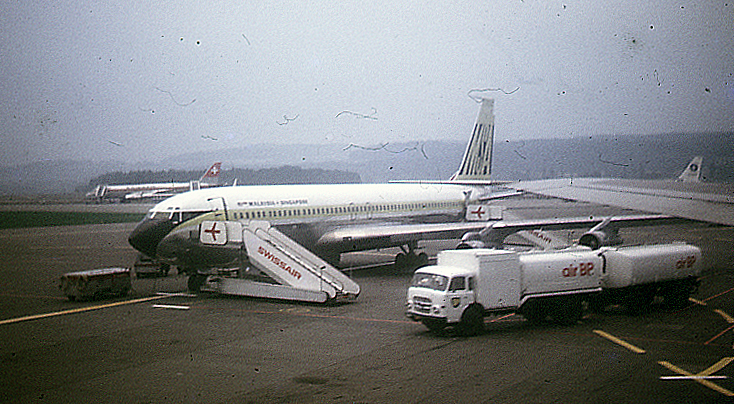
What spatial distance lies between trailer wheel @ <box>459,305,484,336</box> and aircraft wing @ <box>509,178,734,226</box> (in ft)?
13.6

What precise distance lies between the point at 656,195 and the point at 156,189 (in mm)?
60531

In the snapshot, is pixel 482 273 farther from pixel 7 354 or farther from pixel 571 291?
pixel 7 354

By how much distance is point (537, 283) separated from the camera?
18.6m

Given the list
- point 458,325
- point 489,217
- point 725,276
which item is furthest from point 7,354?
point 725,276

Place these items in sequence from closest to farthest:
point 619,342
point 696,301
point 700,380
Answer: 1. point 700,380
2. point 619,342
3. point 696,301

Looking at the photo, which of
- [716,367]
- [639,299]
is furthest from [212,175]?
[716,367]

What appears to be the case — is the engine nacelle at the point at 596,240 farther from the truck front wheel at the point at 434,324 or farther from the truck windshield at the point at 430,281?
the truck front wheel at the point at 434,324

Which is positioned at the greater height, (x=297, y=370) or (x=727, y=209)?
(x=727, y=209)

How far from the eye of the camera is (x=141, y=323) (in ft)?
66.4

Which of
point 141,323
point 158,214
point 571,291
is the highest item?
point 158,214

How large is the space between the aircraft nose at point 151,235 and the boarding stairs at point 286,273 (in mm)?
3213

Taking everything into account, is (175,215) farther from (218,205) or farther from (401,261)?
(401,261)

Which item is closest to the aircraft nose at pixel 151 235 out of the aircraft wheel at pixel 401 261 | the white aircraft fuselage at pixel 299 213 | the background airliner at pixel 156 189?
the white aircraft fuselage at pixel 299 213

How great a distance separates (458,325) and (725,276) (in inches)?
766
